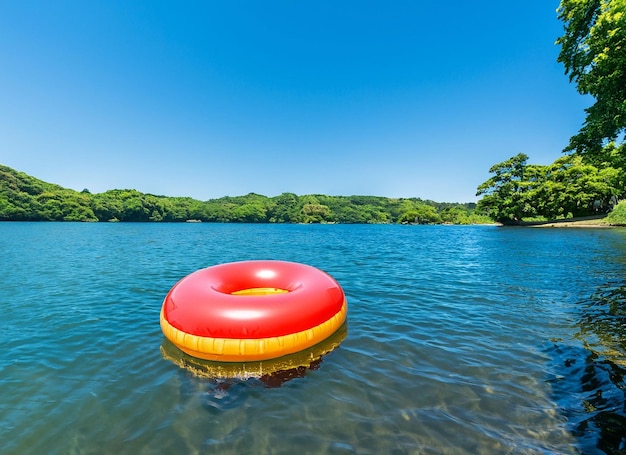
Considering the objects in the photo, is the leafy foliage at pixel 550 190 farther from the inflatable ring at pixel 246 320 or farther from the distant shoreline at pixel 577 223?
the inflatable ring at pixel 246 320

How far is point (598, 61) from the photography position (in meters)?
6.03

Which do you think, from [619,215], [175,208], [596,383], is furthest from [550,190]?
[175,208]

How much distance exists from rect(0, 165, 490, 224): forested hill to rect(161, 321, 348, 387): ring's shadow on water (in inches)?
3518

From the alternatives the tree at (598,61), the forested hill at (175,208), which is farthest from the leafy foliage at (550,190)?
the forested hill at (175,208)

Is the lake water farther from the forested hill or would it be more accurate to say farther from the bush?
the forested hill

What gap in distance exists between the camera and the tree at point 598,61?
5793mm

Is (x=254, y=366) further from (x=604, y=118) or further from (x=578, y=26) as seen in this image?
(x=578, y=26)

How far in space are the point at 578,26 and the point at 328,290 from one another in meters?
9.53

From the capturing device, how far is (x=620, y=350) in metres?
4.30

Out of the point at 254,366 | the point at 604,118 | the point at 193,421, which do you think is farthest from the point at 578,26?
the point at 193,421

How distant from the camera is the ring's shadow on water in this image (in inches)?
154

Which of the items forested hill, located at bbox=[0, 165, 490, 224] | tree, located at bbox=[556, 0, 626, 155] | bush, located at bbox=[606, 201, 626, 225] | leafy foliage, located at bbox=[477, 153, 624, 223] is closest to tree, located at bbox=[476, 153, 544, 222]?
leafy foliage, located at bbox=[477, 153, 624, 223]

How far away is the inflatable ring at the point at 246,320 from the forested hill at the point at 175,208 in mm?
89072

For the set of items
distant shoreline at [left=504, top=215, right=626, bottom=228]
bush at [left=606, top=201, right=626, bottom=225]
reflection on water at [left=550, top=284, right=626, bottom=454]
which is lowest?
reflection on water at [left=550, top=284, right=626, bottom=454]
